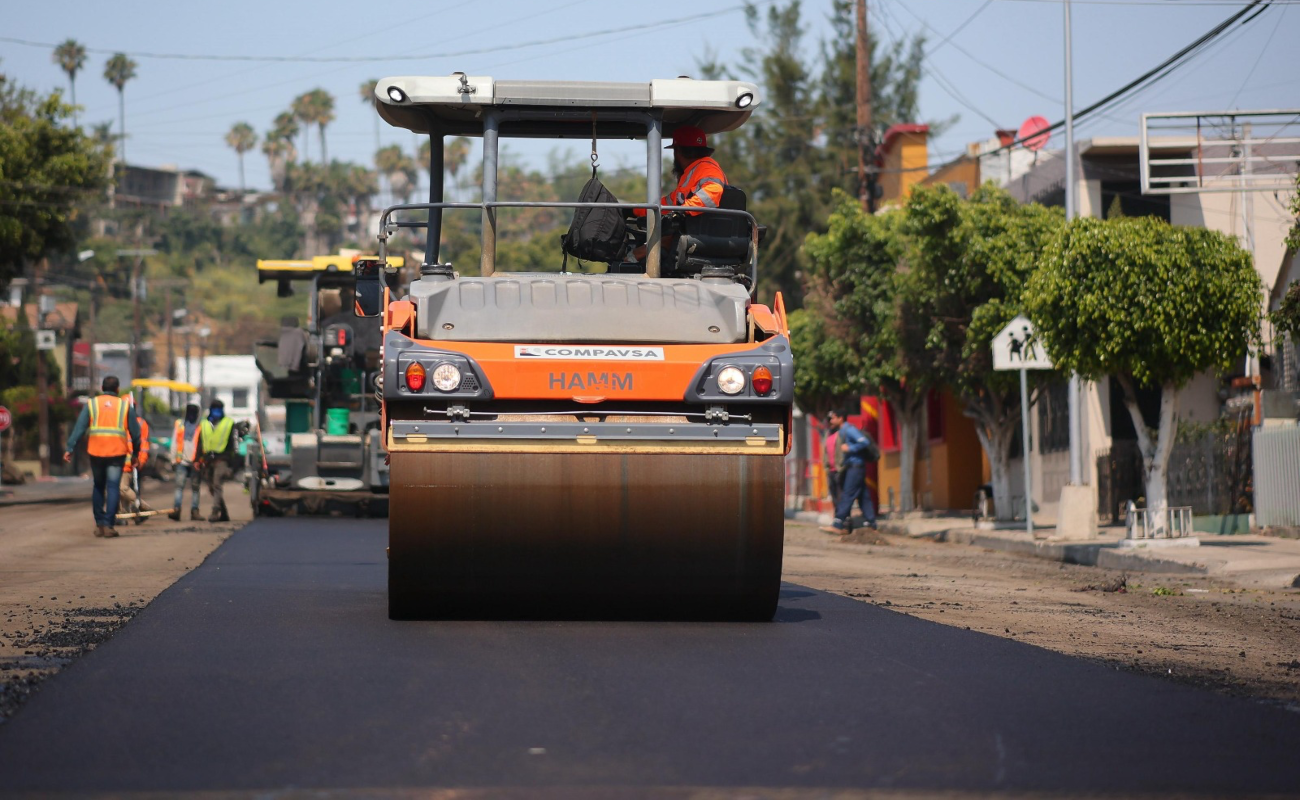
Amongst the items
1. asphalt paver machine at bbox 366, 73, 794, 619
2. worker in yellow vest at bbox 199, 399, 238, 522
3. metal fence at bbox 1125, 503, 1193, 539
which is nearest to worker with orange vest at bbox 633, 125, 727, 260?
asphalt paver machine at bbox 366, 73, 794, 619

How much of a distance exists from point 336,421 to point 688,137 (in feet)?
46.2

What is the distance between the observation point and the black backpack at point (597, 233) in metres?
9.00

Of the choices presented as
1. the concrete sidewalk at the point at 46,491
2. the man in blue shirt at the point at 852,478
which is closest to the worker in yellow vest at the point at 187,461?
the man in blue shirt at the point at 852,478

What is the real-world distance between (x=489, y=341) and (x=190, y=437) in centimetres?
1738

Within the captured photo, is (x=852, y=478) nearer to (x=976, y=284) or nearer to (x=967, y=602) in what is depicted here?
(x=976, y=284)

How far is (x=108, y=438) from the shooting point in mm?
18781

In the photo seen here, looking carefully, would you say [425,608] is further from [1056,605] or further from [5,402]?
[5,402]

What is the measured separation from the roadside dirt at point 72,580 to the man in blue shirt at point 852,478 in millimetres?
7963

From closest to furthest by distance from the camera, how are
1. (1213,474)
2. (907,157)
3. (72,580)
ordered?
(72,580), (1213,474), (907,157)

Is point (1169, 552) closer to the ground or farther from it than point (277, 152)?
closer to the ground

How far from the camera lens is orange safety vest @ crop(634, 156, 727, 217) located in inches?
358

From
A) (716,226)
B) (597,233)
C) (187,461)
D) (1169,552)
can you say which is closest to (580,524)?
(597,233)

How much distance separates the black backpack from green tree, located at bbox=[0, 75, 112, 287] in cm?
2666

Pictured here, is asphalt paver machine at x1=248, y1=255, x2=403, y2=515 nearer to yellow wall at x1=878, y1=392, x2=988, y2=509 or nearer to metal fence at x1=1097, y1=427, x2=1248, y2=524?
metal fence at x1=1097, y1=427, x2=1248, y2=524
